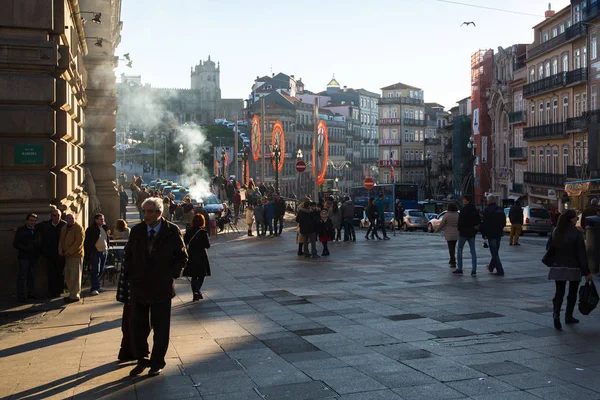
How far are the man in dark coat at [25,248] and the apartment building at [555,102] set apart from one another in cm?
4454

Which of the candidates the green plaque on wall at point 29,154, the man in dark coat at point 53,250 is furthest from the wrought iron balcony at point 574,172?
the green plaque on wall at point 29,154

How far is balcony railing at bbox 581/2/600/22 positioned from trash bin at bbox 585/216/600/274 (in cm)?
3730

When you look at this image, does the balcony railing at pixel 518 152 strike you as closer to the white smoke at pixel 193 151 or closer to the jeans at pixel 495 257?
the white smoke at pixel 193 151

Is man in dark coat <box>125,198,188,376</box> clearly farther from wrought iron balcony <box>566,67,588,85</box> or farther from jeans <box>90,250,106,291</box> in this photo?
wrought iron balcony <box>566,67,588,85</box>

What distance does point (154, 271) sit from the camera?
8.45m

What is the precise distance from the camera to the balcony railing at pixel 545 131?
57.0 meters

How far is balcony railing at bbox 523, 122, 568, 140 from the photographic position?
187ft

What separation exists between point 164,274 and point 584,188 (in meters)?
36.2

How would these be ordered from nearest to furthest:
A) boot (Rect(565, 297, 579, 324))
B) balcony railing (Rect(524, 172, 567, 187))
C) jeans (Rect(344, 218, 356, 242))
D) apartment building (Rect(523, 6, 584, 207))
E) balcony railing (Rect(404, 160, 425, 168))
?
boot (Rect(565, 297, 579, 324))
jeans (Rect(344, 218, 356, 242))
apartment building (Rect(523, 6, 584, 207))
balcony railing (Rect(524, 172, 567, 187))
balcony railing (Rect(404, 160, 425, 168))

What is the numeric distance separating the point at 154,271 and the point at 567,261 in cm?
565

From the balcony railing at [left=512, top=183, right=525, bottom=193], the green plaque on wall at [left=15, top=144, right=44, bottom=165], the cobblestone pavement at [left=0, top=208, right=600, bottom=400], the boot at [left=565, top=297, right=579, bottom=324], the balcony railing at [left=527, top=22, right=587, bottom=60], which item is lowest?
the cobblestone pavement at [left=0, top=208, right=600, bottom=400]

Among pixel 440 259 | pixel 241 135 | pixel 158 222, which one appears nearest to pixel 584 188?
pixel 440 259

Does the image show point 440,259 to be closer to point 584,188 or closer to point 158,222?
point 158,222

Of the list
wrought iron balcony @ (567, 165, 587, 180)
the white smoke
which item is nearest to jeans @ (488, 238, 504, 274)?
wrought iron balcony @ (567, 165, 587, 180)
